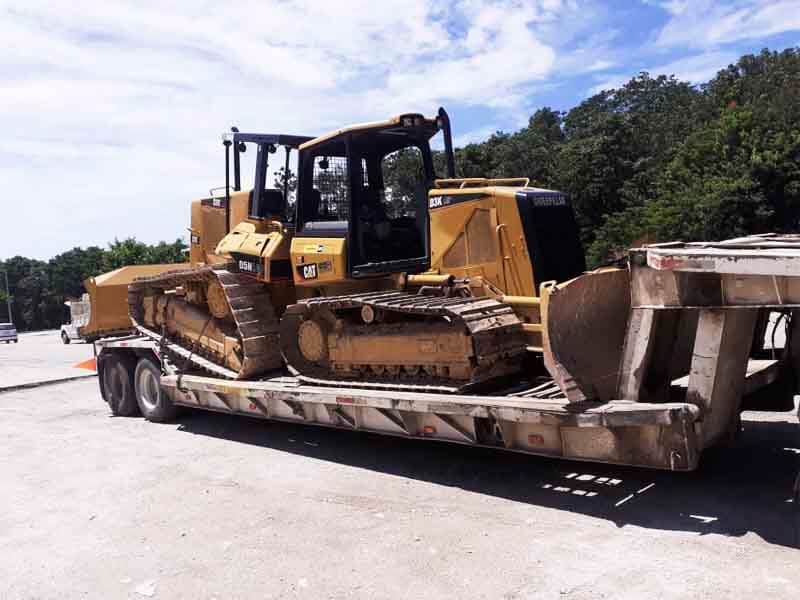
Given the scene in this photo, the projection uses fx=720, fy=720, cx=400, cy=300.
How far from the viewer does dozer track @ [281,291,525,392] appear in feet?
19.5

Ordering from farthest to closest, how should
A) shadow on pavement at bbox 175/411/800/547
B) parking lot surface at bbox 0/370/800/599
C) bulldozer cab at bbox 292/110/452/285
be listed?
bulldozer cab at bbox 292/110/452/285, shadow on pavement at bbox 175/411/800/547, parking lot surface at bbox 0/370/800/599

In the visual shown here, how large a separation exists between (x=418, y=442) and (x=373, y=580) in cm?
314

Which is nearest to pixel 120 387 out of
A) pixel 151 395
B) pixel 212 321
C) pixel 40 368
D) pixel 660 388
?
pixel 151 395

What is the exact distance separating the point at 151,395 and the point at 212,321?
6.01 feet

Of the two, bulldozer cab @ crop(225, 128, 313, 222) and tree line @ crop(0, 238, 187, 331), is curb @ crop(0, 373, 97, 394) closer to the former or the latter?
bulldozer cab @ crop(225, 128, 313, 222)

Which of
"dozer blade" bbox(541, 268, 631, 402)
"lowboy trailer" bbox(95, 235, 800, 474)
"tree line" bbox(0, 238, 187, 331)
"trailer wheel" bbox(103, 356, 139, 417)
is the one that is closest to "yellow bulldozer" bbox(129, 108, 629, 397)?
"dozer blade" bbox(541, 268, 631, 402)

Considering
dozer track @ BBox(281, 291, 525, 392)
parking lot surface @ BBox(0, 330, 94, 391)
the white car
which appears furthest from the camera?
the white car

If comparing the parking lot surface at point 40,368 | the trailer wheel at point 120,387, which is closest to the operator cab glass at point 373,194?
the trailer wheel at point 120,387

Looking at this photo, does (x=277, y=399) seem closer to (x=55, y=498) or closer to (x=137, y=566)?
(x=55, y=498)

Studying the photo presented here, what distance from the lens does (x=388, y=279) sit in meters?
7.36

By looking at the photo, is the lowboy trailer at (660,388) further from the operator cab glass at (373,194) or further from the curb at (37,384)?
the curb at (37,384)

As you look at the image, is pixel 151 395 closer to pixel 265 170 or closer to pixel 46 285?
pixel 265 170

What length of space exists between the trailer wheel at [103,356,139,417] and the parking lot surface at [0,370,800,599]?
7.98ft

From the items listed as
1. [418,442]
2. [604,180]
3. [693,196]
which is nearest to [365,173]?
[418,442]
